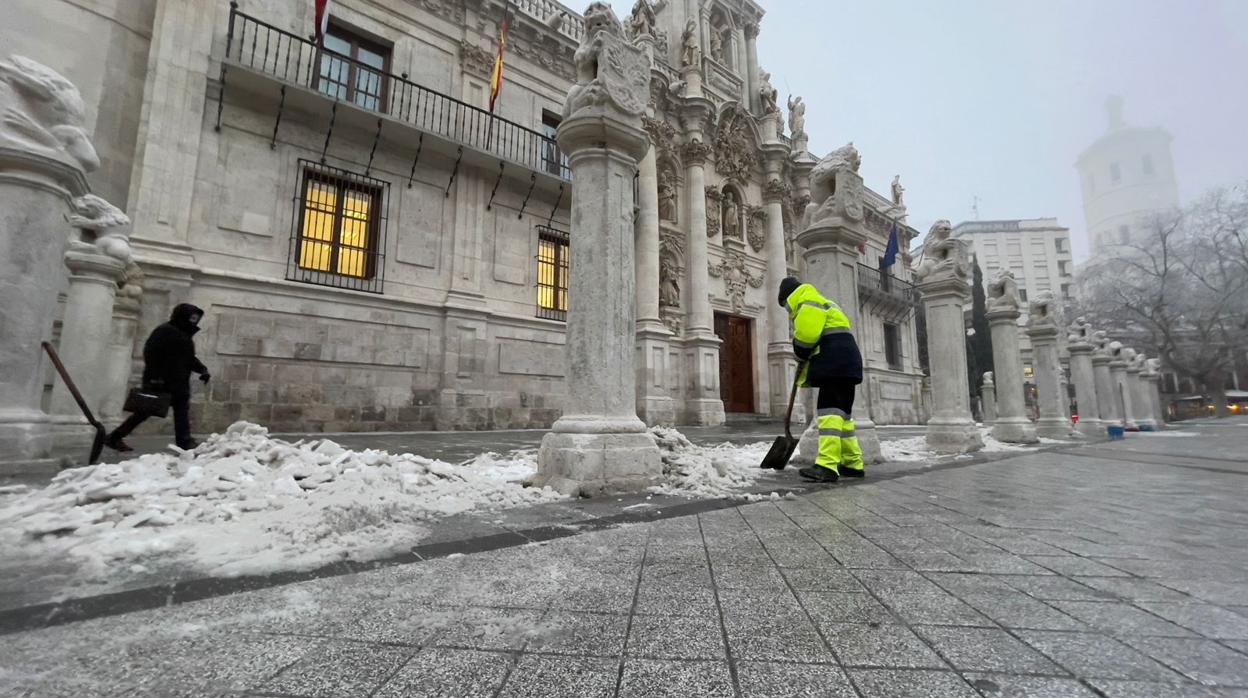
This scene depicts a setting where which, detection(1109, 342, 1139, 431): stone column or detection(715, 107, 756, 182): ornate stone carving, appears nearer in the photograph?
detection(1109, 342, 1139, 431): stone column

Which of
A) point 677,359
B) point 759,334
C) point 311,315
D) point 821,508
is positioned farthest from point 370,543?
point 759,334

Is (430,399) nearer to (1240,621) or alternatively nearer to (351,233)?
(351,233)

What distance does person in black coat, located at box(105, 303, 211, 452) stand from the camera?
5117 millimetres

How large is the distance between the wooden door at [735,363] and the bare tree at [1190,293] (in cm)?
2321

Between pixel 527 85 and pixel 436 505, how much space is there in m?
12.4

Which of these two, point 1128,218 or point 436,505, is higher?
point 1128,218

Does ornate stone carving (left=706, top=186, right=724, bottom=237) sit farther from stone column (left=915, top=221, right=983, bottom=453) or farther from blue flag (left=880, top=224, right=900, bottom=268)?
blue flag (left=880, top=224, right=900, bottom=268)

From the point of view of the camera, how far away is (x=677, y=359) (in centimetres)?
1466

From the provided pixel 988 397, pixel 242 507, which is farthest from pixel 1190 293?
pixel 242 507

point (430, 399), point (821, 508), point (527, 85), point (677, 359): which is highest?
point (527, 85)

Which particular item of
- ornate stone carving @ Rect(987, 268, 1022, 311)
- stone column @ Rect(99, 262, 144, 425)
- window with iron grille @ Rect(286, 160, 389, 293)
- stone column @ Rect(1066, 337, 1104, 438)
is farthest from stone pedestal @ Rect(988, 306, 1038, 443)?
stone column @ Rect(99, 262, 144, 425)

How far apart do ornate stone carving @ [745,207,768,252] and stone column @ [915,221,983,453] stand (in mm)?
9556

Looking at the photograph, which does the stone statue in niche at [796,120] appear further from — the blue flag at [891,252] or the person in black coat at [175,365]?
the person in black coat at [175,365]

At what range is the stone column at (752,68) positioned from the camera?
1973 centimetres
